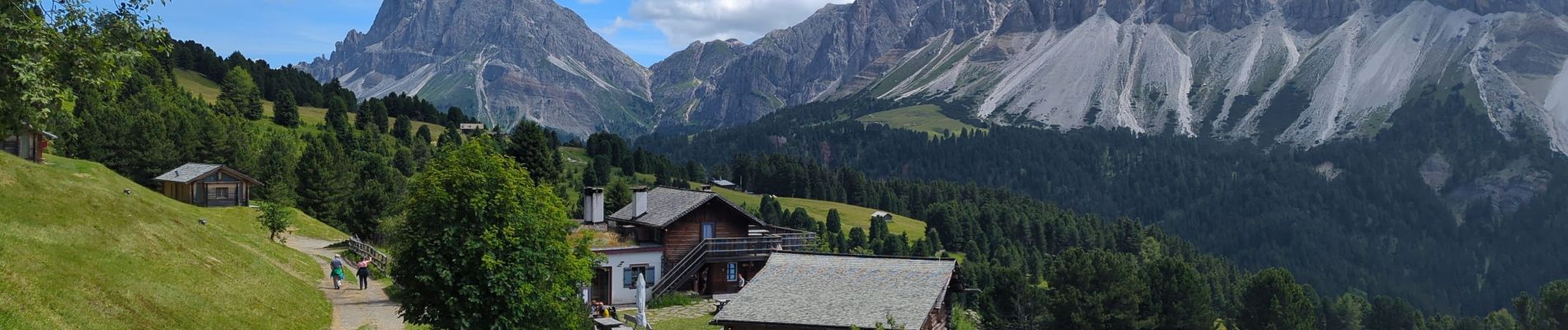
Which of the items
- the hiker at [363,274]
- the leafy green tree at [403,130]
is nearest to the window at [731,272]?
the hiker at [363,274]

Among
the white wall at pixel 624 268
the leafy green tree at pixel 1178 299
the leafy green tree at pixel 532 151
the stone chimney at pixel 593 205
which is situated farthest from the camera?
the leafy green tree at pixel 532 151

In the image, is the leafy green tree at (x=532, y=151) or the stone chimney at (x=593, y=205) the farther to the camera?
the leafy green tree at (x=532, y=151)

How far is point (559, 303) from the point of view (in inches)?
1289

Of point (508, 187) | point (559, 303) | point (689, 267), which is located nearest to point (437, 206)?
point (508, 187)

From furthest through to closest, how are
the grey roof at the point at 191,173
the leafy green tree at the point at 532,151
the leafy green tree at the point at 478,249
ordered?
the leafy green tree at the point at 532,151
the grey roof at the point at 191,173
the leafy green tree at the point at 478,249

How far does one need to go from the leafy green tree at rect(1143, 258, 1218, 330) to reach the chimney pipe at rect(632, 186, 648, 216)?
153ft

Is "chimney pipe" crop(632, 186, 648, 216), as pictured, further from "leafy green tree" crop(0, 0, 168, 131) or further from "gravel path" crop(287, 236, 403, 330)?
"leafy green tree" crop(0, 0, 168, 131)

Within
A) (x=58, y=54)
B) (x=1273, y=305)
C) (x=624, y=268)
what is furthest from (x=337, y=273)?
(x=1273, y=305)

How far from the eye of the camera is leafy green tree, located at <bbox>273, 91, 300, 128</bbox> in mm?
151325

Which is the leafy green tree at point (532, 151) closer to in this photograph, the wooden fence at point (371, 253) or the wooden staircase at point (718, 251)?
the wooden fence at point (371, 253)

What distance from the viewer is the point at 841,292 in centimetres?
4331

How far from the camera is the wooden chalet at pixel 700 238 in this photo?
62188 millimetres

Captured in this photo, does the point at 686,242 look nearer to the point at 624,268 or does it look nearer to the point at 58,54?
the point at 624,268

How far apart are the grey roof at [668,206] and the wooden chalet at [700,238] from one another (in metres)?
0.05
